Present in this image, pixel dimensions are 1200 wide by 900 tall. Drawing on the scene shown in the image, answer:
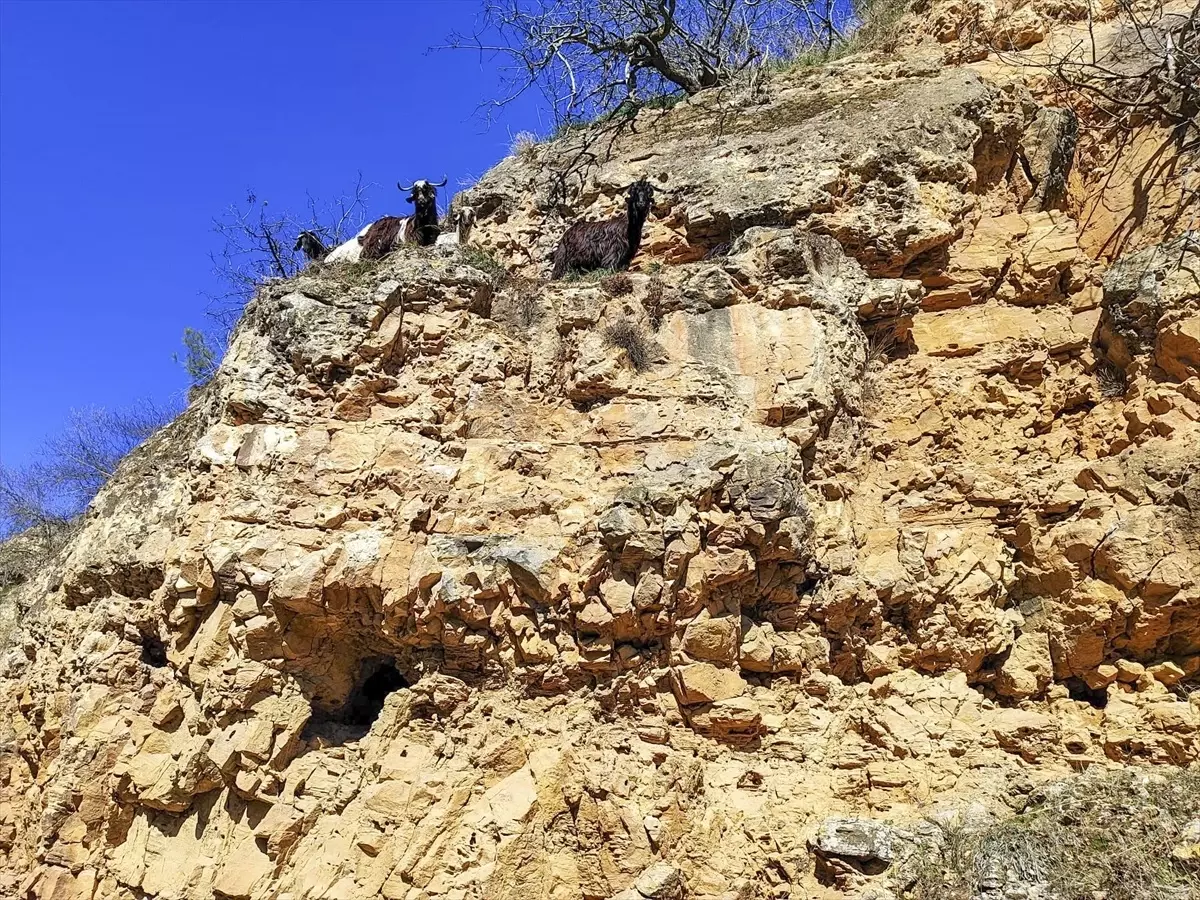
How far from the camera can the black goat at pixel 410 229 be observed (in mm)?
8469

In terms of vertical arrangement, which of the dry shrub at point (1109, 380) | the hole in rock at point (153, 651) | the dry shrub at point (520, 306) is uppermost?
the dry shrub at point (520, 306)

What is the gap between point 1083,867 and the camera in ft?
13.2

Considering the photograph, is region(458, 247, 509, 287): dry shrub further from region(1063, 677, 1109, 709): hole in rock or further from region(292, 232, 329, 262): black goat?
region(1063, 677, 1109, 709): hole in rock

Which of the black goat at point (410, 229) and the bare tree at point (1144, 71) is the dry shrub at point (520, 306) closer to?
the black goat at point (410, 229)

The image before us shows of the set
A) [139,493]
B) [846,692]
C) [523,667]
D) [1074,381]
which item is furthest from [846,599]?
[139,493]

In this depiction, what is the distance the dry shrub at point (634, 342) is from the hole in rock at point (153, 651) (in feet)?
14.1

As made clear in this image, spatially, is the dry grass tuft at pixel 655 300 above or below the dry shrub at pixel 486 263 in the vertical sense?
below

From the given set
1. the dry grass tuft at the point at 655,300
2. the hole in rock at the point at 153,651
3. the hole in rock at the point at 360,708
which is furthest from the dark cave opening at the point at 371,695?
the dry grass tuft at the point at 655,300

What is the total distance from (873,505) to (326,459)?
164 inches

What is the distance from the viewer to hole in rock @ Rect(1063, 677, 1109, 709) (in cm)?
498

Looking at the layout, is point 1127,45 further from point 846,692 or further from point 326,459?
point 326,459

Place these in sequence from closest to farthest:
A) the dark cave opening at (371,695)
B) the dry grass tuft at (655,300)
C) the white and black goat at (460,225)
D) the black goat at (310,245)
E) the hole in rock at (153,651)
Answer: the dark cave opening at (371,695) → the hole in rock at (153,651) → the dry grass tuft at (655,300) → the white and black goat at (460,225) → the black goat at (310,245)

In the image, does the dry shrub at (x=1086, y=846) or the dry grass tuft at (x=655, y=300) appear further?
the dry grass tuft at (x=655, y=300)

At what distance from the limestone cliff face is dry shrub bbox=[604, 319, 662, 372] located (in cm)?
3
